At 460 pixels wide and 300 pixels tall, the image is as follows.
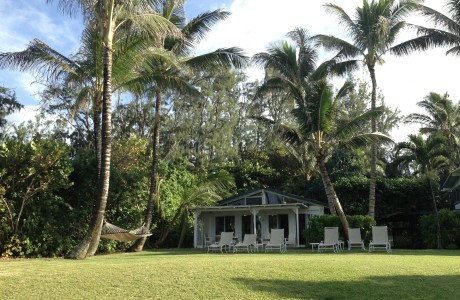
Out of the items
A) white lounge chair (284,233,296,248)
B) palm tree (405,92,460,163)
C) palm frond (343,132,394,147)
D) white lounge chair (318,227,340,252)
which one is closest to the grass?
white lounge chair (318,227,340,252)

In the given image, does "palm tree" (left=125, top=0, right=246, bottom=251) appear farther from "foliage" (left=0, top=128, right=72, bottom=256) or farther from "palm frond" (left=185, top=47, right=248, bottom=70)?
"foliage" (left=0, top=128, right=72, bottom=256)

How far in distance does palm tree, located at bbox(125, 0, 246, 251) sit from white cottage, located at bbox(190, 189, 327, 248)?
5.03 m

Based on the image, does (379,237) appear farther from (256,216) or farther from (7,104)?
(7,104)

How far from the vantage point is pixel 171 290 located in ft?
25.2

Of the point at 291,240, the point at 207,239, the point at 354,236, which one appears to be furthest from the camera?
the point at 207,239

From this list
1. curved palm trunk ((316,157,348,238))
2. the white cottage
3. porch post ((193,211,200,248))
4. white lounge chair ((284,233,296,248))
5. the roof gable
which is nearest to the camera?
curved palm trunk ((316,157,348,238))

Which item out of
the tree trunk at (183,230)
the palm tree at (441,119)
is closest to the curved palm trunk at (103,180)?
the tree trunk at (183,230)

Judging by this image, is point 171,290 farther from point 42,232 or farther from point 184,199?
point 184,199

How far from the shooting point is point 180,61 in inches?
643

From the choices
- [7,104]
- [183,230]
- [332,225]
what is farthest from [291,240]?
[7,104]

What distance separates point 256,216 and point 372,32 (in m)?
10.7

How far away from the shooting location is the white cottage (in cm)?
2266

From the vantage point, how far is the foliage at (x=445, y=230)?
19.0m

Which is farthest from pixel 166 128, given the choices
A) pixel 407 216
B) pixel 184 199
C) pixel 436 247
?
pixel 436 247
